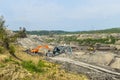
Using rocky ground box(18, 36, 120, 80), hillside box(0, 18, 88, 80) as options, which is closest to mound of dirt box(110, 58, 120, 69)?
rocky ground box(18, 36, 120, 80)

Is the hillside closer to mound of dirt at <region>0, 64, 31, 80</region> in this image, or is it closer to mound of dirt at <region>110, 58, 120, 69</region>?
mound of dirt at <region>0, 64, 31, 80</region>

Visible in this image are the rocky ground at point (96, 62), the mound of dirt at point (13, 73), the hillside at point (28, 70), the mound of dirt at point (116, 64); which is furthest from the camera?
the mound of dirt at point (116, 64)

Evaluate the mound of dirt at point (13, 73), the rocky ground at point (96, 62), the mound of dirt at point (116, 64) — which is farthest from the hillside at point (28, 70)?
the mound of dirt at point (116, 64)

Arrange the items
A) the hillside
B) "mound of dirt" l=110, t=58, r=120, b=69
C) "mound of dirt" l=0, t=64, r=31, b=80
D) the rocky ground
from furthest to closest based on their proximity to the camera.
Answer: "mound of dirt" l=110, t=58, r=120, b=69 → the rocky ground → the hillside → "mound of dirt" l=0, t=64, r=31, b=80

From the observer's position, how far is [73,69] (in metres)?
30.9

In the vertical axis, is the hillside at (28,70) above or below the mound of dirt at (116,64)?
above

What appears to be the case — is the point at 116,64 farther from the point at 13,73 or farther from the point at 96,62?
the point at 13,73

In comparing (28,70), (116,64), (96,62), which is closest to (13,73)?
(28,70)

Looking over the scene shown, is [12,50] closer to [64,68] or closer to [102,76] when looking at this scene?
[64,68]

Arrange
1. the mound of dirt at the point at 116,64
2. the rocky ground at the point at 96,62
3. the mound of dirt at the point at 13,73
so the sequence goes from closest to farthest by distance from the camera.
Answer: the mound of dirt at the point at 13,73, the rocky ground at the point at 96,62, the mound of dirt at the point at 116,64

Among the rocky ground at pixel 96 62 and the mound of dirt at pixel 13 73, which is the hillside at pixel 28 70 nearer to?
the mound of dirt at pixel 13 73

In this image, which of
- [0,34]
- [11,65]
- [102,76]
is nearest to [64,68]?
[102,76]

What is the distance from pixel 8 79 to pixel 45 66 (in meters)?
5.15

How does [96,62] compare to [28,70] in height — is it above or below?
below
